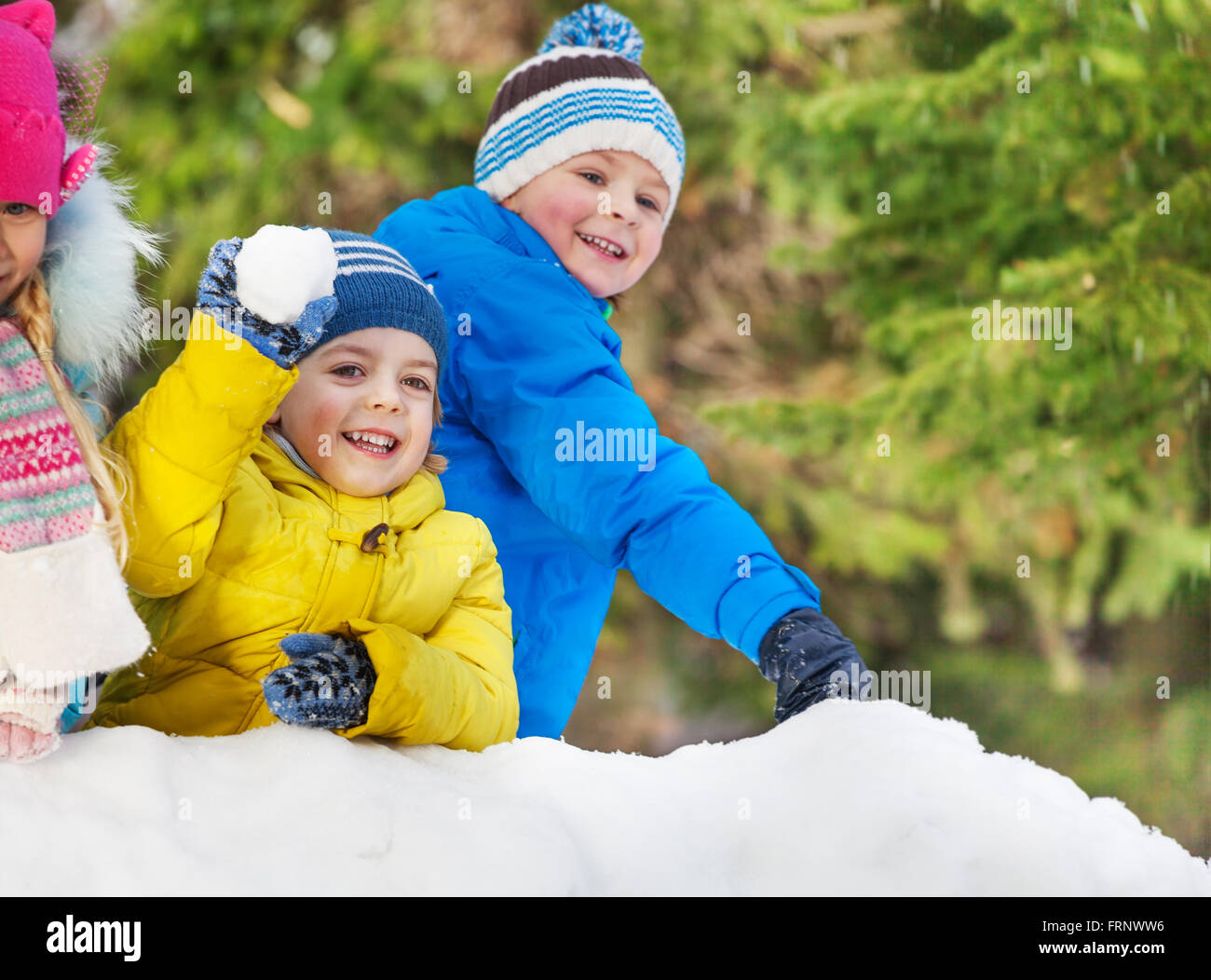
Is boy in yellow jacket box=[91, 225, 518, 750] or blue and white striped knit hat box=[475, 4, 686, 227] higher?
blue and white striped knit hat box=[475, 4, 686, 227]

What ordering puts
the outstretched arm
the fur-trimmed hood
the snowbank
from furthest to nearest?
the outstretched arm < the fur-trimmed hood < the snowbank

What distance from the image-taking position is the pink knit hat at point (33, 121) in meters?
1.44

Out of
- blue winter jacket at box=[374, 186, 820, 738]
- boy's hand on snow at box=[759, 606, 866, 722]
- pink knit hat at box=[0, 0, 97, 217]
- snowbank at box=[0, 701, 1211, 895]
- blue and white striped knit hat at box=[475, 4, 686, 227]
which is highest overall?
blue and white striped knit hat at box=[475, 4, 686, 227]

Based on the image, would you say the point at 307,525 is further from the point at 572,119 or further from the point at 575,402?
the point at 572,119

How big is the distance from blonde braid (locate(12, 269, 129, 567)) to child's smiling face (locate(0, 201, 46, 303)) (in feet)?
0.06

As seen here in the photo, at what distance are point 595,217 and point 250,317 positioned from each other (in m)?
1.08

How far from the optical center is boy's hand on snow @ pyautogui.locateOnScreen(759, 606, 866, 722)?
1.79 m

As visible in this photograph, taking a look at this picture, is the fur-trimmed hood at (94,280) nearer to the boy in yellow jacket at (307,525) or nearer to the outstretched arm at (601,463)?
the boy in yellow jacket at (307,525)

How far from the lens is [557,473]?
6.77 feet

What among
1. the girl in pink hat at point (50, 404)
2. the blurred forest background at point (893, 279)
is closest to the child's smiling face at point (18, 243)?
the girl in pink hat at point (50, 404)

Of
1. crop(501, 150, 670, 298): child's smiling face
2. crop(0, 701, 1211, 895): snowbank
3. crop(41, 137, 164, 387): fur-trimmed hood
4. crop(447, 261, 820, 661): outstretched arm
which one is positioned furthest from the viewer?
crop(501, 150, 670, 298): child's smiling face

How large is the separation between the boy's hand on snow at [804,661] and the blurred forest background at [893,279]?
2075 millimetres

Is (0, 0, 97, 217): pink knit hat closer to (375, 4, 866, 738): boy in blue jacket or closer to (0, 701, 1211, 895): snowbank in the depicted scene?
(0, 701, 1211, 895): snowbank

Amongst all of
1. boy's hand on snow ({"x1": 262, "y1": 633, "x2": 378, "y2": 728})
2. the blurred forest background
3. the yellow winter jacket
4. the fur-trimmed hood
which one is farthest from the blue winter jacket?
the blurred forest background
